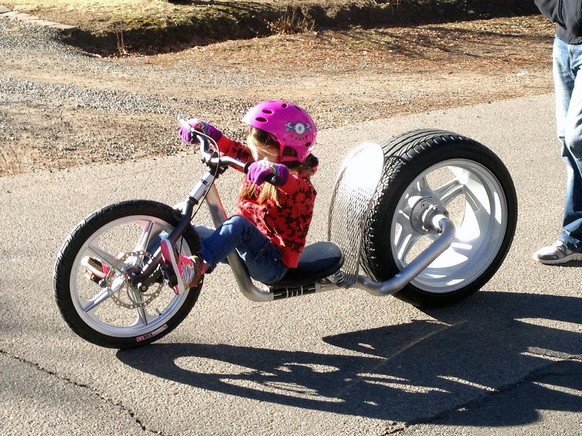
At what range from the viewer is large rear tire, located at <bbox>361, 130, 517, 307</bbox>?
4.65m

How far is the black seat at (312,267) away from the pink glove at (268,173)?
65 cm

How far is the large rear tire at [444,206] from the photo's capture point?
15.3 ft

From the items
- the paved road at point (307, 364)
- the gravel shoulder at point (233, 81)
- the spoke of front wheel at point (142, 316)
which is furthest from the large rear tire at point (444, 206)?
the gravel shoulder at point (233, 81)

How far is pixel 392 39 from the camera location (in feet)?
45.6

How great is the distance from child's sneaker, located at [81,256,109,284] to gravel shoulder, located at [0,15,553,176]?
302cm

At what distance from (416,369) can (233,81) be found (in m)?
7.28

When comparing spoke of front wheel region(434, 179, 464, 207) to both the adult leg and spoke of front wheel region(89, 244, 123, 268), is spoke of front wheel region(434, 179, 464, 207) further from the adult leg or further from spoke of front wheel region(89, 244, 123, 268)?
spoke of front wheel region(89, 244, 123, 268)

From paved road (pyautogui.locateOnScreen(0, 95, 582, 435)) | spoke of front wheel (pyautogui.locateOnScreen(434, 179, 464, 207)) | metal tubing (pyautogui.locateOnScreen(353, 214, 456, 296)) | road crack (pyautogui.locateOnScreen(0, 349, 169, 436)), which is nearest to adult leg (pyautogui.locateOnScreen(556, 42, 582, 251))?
paved road (pyautogui.locateOnScreen(0, 95, 582, 435))

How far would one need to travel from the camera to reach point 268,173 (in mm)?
3881

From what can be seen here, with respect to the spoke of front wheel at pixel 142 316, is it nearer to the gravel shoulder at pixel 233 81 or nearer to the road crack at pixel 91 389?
the road crack at pixel 91 389

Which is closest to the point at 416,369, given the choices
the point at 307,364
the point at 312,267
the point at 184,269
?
the point at 307,364

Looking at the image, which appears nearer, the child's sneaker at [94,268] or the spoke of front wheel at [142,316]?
the child's sneaker at [94,268]

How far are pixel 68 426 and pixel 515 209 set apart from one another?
2.56 meters

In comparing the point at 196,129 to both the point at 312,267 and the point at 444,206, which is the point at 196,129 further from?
the point at 444,206
